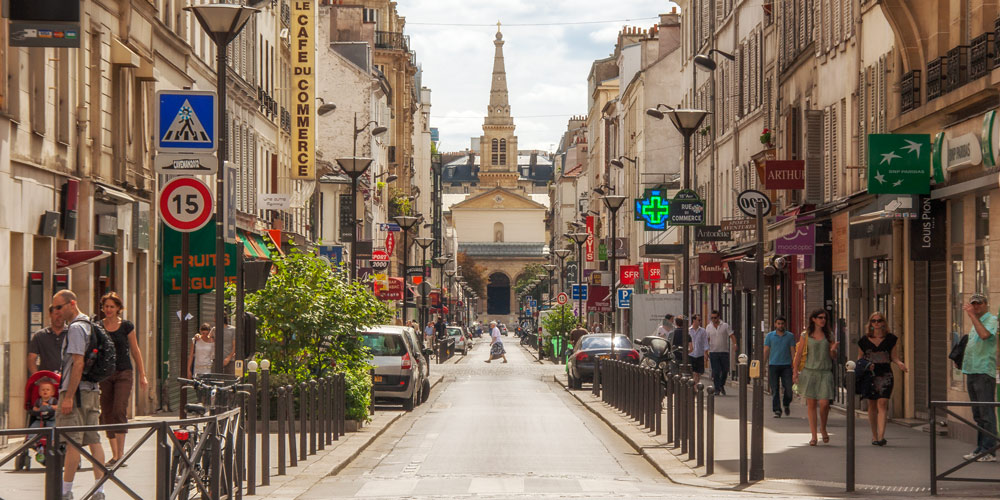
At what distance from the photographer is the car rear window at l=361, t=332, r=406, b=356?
3083cm

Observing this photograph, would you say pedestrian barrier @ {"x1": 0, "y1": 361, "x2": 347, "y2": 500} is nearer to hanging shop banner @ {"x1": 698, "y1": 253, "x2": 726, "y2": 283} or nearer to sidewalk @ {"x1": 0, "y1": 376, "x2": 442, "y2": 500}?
sidewalk @ {"x1": 0, "y1": 376, "x2": 442, "y2": 500}

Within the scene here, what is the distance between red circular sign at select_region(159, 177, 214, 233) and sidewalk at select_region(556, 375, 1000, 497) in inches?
203

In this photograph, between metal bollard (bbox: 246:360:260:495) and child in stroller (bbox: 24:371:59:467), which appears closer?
child in stroller (bbox: 24:371:59:467)

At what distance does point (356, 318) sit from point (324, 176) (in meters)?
45.8

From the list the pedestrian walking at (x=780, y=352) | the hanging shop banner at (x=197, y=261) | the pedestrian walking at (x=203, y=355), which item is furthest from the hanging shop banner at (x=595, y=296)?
the pedestrian walking at (x=203, y=355)

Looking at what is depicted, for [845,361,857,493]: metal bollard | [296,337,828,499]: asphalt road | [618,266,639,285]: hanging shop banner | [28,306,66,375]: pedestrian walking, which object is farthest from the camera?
[618,266,639,285]: hanging shop banner

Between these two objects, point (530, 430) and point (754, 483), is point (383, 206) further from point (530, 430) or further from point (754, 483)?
point (754, 483)

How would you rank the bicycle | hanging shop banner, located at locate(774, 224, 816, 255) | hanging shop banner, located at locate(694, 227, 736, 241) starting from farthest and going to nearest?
hanging shop banner, located at locate(694, 227, 736, 241)
hanging shop banner, located at locate(774, 224, 816, 255)
the bicycle

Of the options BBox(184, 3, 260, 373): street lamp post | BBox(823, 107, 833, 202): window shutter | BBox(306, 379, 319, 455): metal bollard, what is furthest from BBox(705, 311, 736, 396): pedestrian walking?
BBox(184, 3, 260, 373): street lamp post

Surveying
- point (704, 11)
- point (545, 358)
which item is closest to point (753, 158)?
point (704, 11)

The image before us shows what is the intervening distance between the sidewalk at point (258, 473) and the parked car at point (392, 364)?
2.46 meters

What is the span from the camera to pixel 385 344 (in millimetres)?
30859

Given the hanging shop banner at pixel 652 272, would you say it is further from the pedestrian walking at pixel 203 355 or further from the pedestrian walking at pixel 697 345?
the pedestrian walking at pixel 203 355

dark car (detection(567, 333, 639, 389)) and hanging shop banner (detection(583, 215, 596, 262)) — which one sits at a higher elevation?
hanging shop banner (detection(583, 215, 596, 262))
